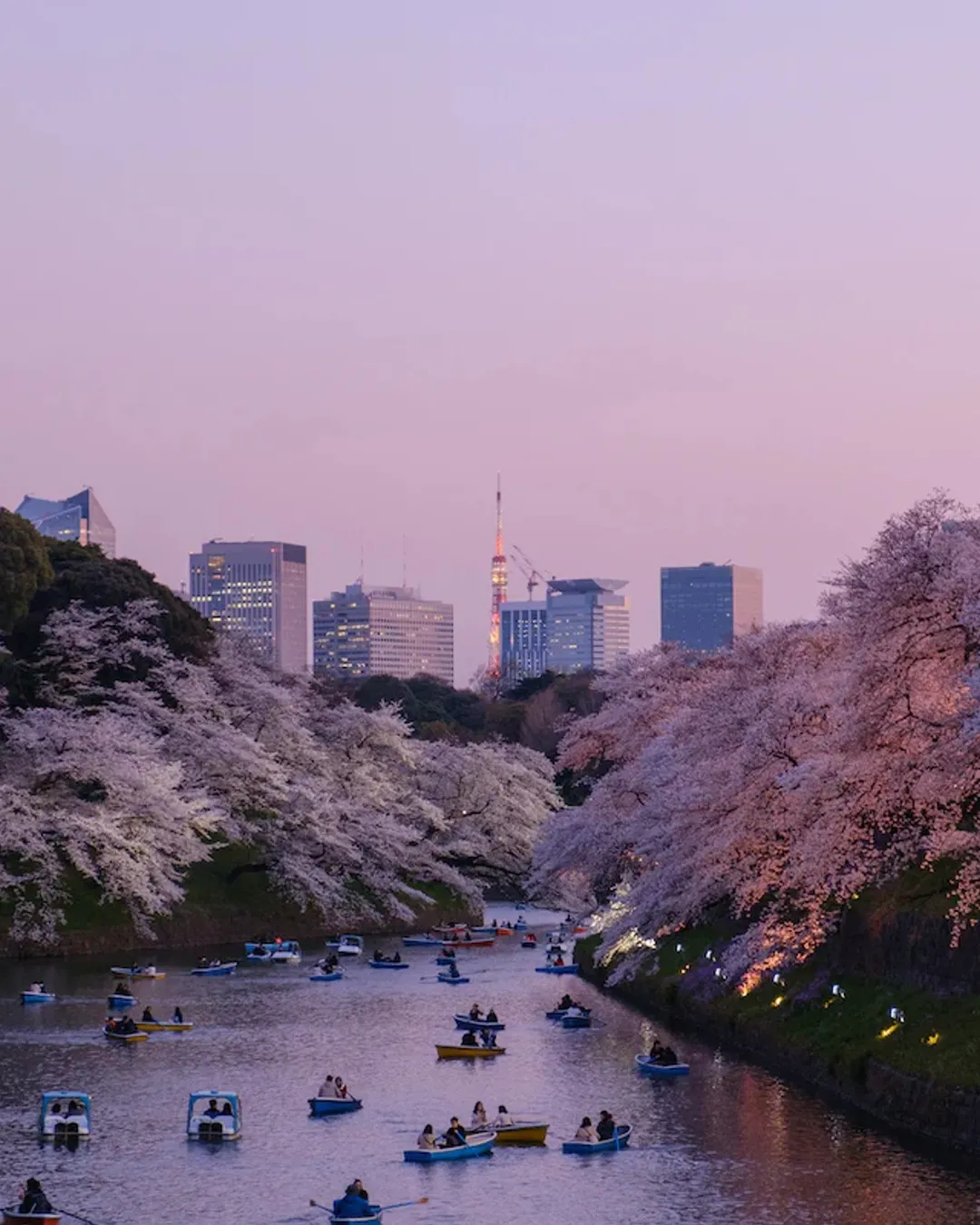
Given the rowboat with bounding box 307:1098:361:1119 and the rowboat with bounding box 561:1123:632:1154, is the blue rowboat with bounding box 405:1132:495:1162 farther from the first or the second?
the rowboat with bounding box 307:1098:361:1119

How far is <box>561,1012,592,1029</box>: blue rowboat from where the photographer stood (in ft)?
194

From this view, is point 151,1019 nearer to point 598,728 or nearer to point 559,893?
point 598,728

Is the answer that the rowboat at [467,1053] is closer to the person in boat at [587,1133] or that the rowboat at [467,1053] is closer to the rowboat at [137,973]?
the person in boat at [587,1133]

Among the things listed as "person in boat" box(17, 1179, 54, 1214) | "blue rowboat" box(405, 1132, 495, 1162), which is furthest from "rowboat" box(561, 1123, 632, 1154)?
"person in boat" box(17, 1179, 54, 1214)

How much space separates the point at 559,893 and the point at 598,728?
25.3 meters

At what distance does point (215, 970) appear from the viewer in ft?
238

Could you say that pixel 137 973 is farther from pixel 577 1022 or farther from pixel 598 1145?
pixel 598 1145

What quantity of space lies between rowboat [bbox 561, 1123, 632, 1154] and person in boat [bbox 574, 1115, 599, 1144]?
0.06 meters

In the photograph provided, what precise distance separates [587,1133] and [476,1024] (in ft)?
56.6

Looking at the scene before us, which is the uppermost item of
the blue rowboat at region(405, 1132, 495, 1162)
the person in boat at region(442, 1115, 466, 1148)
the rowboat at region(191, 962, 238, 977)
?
the rowboat at region(191, 962, 238, 977)

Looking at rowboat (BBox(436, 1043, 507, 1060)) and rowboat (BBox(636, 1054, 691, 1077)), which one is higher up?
rowboat (BBox(636, 1054, 691, 1077))

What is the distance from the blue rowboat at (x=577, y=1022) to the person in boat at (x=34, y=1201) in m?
27.2

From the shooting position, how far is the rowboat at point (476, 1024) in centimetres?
5700

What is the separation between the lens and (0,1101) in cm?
4591
